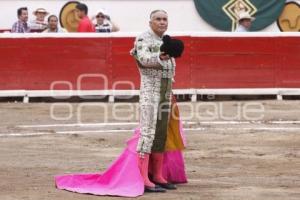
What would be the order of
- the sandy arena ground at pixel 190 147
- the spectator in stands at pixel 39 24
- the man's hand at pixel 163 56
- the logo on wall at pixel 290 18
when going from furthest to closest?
the logo on wall at pixel 290 18 < the spectator in stands at pixel 39 24 < the sandy arena ground at pixel 190 147 < the man's hand at pixel 163 56

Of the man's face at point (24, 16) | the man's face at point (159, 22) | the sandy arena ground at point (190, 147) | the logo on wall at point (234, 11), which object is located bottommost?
the sandy arena ground at point (190, 147)

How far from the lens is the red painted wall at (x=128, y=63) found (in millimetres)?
13477

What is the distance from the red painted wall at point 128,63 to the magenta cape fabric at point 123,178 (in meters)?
6.68

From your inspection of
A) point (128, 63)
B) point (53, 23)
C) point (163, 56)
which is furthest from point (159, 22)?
point (53, 23)

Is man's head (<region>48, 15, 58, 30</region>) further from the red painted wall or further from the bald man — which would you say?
the bald man

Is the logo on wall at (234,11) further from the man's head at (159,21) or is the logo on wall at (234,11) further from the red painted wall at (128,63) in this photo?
the man's head at (159,21)

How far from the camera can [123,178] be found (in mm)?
6559

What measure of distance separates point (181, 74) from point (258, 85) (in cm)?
119

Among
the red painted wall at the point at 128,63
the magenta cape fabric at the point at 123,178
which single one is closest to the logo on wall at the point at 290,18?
the red painted wall at the point at 128,63

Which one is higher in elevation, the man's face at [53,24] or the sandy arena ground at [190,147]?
the man's face at [53,24]

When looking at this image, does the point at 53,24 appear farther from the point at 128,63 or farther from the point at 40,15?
the point at 128,63

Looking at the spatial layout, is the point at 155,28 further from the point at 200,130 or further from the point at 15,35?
the point at 15,35

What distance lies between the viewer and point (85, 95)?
44.2ft

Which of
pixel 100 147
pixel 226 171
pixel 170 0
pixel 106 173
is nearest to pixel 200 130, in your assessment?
pixel 100 147
